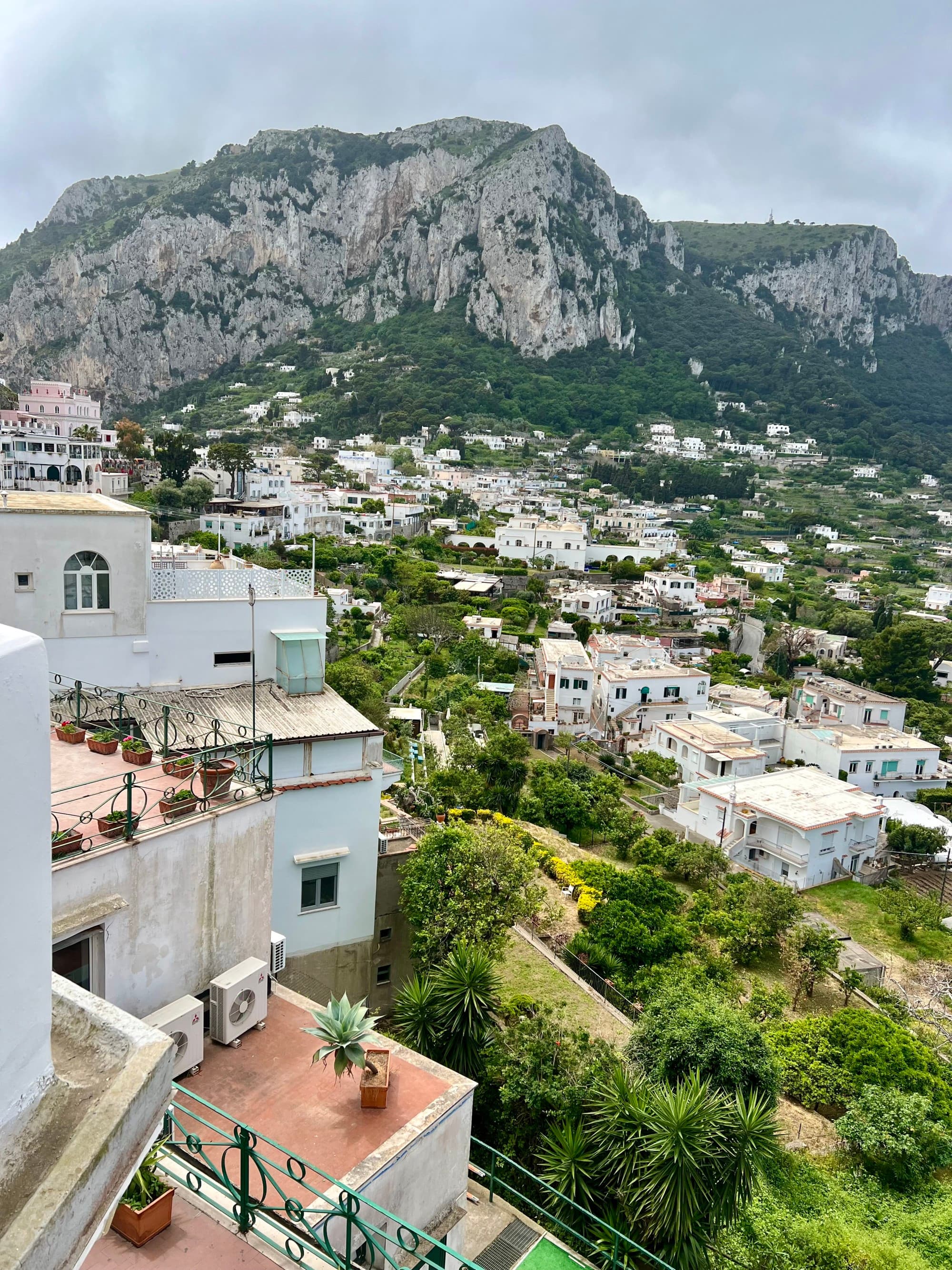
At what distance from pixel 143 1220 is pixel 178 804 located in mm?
2895

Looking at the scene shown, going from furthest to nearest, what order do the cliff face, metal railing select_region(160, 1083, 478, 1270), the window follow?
the cliff face < the window < metal railing select_region(160, 1083, 478, 1270)

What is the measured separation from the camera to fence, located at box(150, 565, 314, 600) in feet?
42.6

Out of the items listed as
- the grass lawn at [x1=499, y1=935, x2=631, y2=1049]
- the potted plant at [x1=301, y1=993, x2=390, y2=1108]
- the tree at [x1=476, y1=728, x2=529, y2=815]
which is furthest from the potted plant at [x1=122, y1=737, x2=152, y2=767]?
the tree at [x1=476, y1=728, x2=529, y2=815]

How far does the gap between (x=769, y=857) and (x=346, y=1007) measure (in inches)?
965

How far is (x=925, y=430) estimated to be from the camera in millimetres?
163375

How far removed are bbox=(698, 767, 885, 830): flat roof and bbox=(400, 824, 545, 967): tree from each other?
1691cm

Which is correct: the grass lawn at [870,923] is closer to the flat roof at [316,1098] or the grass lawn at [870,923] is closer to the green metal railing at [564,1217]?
the green metal railing at [564,1217]

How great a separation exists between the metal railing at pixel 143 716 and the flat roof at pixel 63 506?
2.47 meters

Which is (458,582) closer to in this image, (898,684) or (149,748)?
(898,684)

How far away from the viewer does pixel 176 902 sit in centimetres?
640

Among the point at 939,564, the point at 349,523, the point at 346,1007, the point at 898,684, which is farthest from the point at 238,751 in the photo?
the point at 939,564

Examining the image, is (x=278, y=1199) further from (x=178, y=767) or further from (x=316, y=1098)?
(x=178, y=767)

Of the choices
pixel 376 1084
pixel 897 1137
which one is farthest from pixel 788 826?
pixel 376 1084

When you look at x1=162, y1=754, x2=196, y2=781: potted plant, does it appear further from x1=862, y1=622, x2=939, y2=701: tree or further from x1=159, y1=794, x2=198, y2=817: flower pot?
x1=862, y1=622, x2=939, y2=701: tree
